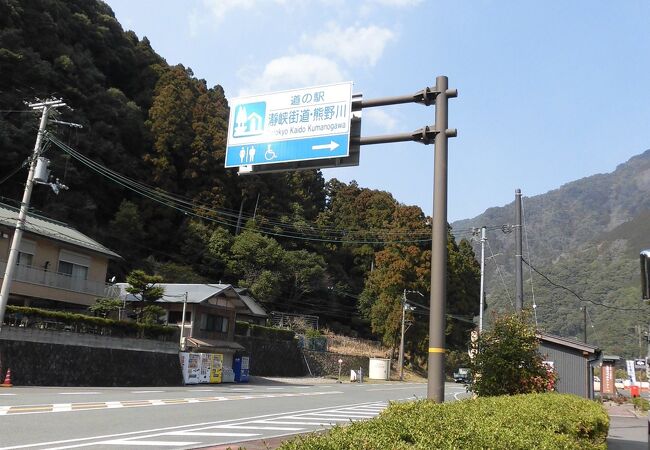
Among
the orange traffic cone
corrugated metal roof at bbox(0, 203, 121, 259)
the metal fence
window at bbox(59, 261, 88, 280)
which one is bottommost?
the orange traffic cone

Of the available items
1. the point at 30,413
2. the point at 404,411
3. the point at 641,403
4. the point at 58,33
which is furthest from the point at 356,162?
the point at 58,33

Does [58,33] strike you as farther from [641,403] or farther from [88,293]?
[641,403]

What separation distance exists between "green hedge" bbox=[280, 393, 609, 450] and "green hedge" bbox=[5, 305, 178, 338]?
2254 cm

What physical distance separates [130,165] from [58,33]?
12312 millimetres

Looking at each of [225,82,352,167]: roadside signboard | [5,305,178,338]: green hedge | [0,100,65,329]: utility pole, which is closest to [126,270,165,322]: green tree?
[5,305,178,338]: green hedge

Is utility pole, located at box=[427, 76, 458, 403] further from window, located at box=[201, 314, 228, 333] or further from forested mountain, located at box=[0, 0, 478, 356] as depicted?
forested mountain, located at box=[0, 0, 478, 356]

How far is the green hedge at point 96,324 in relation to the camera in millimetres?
24906

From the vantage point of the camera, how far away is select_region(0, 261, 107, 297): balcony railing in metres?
32.0

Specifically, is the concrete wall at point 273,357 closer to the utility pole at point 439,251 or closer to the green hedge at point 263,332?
the green hedge at point 263,332

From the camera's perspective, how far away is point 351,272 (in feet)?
224

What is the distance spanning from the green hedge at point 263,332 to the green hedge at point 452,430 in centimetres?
3644

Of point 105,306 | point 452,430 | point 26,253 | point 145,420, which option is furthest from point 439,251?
point 26,253

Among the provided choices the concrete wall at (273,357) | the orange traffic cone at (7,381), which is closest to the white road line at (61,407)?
the orange traffic cone at (7,381)

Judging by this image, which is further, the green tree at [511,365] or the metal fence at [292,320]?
the metal fence at [292,320]
